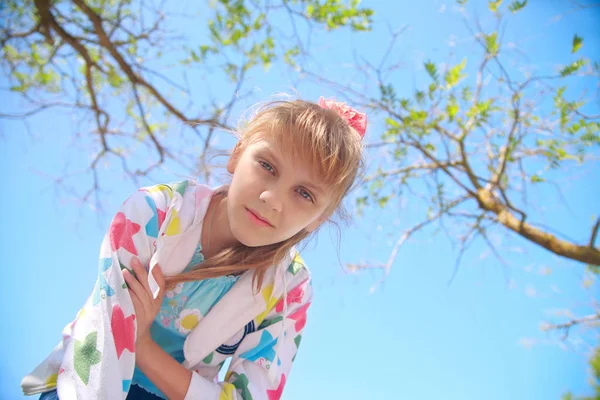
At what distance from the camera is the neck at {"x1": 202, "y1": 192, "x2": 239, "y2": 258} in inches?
47.5

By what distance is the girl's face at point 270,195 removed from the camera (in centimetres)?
106

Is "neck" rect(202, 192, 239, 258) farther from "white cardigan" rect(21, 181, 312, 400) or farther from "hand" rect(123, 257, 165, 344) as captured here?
"hand" rect(123, 257, 165, 344)

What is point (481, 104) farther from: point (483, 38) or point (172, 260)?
point (172, 260)

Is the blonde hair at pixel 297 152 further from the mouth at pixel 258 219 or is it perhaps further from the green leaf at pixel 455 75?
the green leaf at pixel 455 75

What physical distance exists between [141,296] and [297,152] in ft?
1.71

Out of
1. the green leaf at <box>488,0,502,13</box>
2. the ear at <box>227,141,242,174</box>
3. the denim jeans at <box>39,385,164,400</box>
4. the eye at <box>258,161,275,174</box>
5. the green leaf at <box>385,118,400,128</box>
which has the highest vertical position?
the green leaf at <box>488,0,502,13</box>

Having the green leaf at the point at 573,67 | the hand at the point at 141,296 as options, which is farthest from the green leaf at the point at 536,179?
the hand at the point at 141,296

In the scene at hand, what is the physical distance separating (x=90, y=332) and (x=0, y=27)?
2781 mm

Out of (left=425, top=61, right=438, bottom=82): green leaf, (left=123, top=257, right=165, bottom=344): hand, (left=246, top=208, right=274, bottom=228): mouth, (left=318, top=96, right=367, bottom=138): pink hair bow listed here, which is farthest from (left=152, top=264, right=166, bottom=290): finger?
(left=425, top=61, right=438, bottom=82): green leaf

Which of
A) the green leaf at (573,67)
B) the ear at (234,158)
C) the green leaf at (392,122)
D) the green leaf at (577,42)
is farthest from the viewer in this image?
the green leaf at (392,122)

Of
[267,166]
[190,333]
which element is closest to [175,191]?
[267,166]

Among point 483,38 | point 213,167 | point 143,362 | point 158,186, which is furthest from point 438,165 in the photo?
point 143,362

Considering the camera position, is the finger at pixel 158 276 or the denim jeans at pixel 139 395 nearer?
the finger at pixel 158 276

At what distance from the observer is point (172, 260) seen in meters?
1.11
